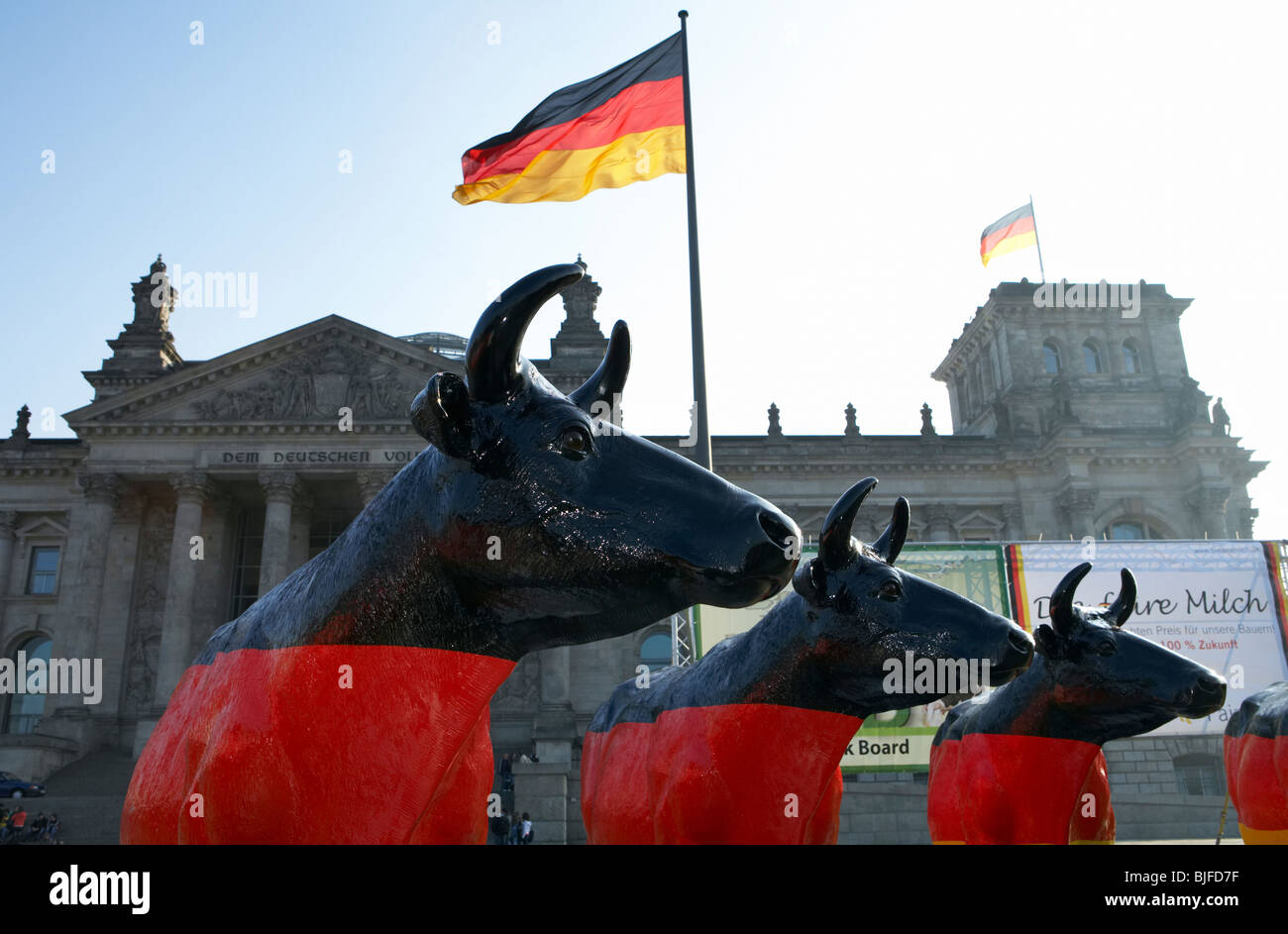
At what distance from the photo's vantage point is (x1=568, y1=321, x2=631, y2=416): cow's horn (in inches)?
106

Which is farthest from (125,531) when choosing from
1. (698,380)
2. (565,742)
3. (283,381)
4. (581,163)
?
(698,380)

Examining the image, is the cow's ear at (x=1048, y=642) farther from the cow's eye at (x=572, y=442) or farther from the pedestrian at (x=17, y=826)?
the pedestrian at (x=17, y=826)

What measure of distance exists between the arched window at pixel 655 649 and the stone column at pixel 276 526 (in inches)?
630

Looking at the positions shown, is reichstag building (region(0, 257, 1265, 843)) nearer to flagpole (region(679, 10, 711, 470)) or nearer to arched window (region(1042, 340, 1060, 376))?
arched window (region(1042, 340, 1060, 376))

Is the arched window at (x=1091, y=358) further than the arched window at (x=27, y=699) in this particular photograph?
Yes

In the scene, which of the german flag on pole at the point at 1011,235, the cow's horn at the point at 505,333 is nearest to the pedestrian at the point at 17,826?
the cow's horn at the point at 505,333

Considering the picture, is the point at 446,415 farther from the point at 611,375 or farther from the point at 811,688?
the point at 811,688

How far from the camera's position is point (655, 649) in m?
43.9

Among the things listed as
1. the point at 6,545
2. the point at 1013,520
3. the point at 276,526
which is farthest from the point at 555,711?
the point at 6,545

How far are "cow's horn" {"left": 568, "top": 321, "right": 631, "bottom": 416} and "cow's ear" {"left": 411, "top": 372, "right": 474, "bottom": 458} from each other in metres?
0.41

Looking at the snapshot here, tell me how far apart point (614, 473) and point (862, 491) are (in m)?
2.27

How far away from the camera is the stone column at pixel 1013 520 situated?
45.1 meters

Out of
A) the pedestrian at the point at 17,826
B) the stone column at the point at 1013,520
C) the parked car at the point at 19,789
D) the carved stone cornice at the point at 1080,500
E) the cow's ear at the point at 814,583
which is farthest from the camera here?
the stone column at the point at 1013,520
